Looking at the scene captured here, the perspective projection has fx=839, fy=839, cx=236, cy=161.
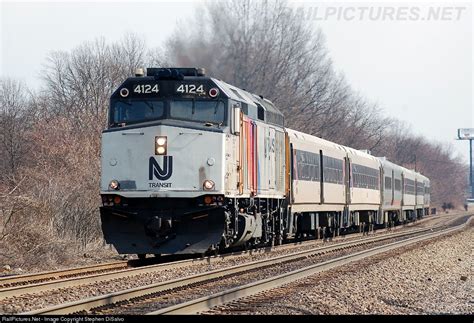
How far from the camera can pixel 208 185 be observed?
53.9 feet

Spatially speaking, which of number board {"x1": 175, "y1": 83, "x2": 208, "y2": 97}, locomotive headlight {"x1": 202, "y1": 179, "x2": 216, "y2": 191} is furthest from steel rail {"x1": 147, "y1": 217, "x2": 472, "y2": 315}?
number board {"x1": 175, "y1": 83, "x2": 208, "y2": 97}

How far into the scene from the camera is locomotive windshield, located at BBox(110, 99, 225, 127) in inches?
667

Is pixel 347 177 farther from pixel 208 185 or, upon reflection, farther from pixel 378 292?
pixel 378 292

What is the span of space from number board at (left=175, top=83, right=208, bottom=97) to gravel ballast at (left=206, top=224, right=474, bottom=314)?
4.50 m

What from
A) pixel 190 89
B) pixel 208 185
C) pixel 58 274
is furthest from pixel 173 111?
pixel 58 274

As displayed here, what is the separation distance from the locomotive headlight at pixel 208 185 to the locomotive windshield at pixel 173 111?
4.18ft

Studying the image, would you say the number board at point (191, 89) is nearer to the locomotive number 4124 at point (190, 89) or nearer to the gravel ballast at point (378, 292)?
the locomotive number 4124 at point (190, 89)

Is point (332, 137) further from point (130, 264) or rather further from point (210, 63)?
point (130, 264)

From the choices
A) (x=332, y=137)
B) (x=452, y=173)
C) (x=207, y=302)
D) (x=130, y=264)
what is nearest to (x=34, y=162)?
(x=130, y=264)

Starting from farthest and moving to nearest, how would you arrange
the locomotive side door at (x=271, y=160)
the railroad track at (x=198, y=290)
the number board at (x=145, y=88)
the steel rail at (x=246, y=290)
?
1. the locomotive side door at (x=271, y=160)
2. the number board at (x=145, y=88)
3. the railroad track at (x=198, y=290)
4. the steel rail at (x=246, y=290)

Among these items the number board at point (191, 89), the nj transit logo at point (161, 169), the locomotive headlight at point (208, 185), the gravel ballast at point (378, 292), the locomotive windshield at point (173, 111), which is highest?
the number board at point (191, 89)

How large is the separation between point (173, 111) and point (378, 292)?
6.18 metres

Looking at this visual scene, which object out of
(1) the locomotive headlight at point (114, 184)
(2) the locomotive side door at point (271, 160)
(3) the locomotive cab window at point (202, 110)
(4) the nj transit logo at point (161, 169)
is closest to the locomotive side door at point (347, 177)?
(2) the locomotive side door at point (271, 160)

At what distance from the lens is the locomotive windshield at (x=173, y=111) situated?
16938mm
